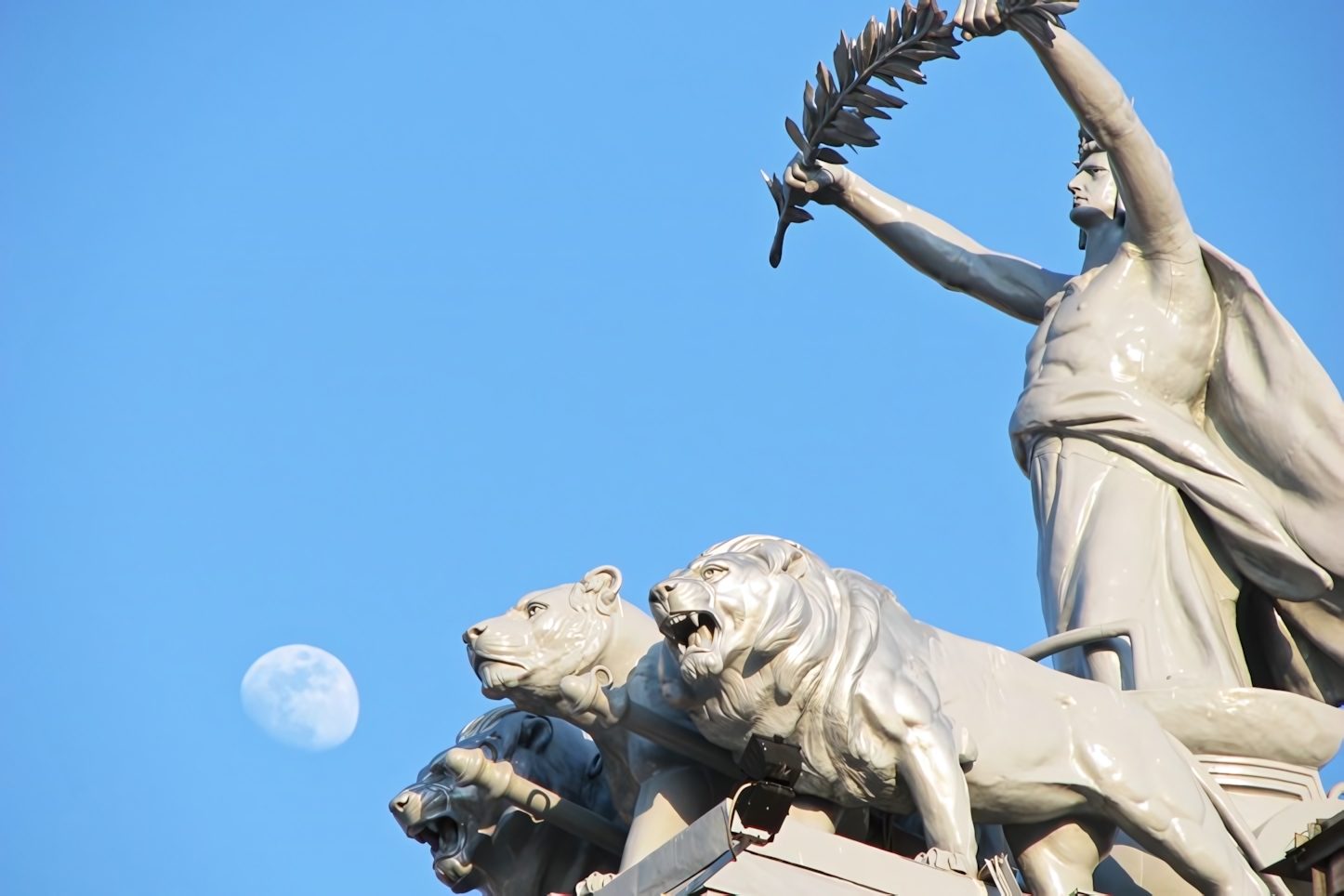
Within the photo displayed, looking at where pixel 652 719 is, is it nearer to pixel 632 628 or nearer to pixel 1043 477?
pixel 632 628

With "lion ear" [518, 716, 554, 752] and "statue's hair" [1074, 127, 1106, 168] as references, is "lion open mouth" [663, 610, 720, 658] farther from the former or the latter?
"statue's hair" [1074, 127, 1106, 168]

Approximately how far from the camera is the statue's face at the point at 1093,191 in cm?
1628

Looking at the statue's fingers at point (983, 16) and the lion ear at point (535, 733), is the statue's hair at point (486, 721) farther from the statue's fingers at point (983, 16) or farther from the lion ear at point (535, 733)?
the statue's fingers at point (983, 16)

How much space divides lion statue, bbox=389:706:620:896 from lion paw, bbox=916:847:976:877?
8.04 feet

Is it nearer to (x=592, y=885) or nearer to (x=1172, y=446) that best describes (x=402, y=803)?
(x=592, y=885)

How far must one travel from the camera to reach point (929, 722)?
11.4m

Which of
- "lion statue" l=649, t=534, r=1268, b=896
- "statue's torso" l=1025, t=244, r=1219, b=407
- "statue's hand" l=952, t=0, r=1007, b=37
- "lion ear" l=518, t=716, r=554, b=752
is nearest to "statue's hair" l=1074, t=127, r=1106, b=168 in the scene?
"statue's torso" l=1025, t=244, r=1219, b=407

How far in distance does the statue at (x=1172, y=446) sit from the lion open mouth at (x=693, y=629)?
3.92 meters

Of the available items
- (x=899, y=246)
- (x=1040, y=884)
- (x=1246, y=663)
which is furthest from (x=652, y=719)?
(x=899, y=246)

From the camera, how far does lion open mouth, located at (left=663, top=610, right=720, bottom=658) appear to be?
36.7ft

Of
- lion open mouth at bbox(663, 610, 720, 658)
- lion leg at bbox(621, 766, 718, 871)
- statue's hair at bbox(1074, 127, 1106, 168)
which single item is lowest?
lion leg at bbox(621, 766, 718, 871)

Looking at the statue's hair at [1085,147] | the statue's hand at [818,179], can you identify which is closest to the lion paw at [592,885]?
the statue's hand at [818,179]

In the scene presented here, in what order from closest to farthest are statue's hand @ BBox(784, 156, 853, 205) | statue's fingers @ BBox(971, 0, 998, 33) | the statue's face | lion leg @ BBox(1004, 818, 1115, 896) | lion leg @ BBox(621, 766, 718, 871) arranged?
lion leg @ BBox(621, 766, 718, 871), lion leg @ BBox(1004, 818, 1115, 896), statue's fingers @ BBox(971, 0, 998, 33), the statue's face, statue's hand @ BBox(784, 156, 853, 205)

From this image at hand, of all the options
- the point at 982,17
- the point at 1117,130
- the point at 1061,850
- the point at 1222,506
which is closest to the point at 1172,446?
the point at 1222,506
